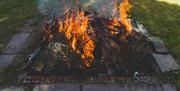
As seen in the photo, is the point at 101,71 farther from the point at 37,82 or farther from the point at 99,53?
the point at 37,82

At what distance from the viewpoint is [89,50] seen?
19.1 feet

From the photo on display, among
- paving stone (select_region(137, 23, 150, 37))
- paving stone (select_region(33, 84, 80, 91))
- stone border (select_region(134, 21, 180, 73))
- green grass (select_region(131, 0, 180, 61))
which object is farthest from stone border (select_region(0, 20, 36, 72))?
green grass (select_region(131, 0, 180, 61))

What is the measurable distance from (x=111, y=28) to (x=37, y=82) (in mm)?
1806

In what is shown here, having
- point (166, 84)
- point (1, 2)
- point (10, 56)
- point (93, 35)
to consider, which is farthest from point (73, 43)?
point (1, 2)

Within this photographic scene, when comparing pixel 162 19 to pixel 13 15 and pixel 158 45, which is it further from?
pixel 13 15

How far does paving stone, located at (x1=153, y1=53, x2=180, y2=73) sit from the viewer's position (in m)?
5.99

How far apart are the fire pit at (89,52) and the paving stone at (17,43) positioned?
0.60 m

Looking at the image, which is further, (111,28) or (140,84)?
(111,28)

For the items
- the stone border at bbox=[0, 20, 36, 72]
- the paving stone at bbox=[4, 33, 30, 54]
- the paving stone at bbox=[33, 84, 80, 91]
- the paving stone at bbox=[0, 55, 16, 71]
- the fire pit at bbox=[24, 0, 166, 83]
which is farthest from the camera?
the paving stone at bbox=[4, 33, 30, 54]

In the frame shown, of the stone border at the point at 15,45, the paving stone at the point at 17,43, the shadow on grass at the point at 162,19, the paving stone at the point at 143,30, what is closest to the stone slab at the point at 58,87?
the stone border at the point at 15,45

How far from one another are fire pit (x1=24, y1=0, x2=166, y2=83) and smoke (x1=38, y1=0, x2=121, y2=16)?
168 centimetres

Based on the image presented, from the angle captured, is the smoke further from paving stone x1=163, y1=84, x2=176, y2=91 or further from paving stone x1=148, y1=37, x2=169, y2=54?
paving stone x1=163, y1=84, x2=176, y2=91

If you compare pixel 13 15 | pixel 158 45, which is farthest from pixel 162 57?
pixel 13 15

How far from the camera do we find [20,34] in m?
7.14
